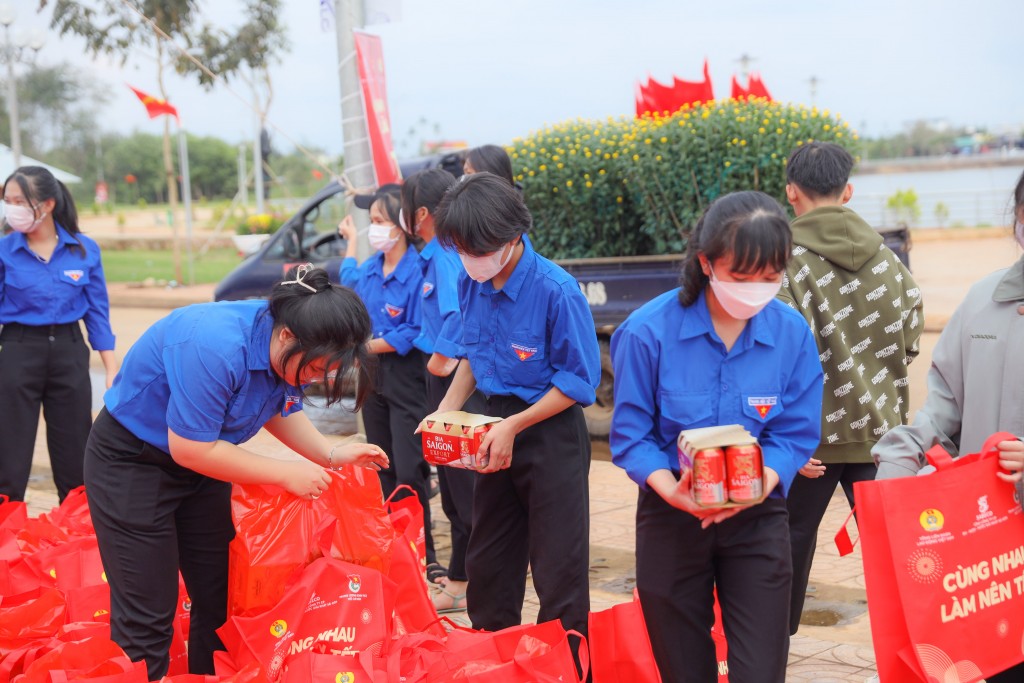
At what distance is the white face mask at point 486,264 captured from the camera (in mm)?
3146

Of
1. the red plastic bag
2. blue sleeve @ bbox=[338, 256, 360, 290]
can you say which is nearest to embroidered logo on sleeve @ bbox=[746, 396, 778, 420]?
the red plastic bag

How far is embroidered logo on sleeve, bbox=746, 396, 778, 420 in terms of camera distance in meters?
2.61

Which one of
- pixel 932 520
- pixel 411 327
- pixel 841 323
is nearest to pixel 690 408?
pixel 932 520

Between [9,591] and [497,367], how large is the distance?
207 centimetres

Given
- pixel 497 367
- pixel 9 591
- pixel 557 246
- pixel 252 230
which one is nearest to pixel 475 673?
pixel 497 367

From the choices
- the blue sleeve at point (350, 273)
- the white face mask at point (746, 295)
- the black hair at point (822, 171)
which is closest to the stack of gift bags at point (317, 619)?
the white face mask at point (746, 295)

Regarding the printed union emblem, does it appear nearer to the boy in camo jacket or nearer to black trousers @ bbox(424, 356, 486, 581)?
the boy in camo jacket

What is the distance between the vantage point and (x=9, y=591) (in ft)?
13.0

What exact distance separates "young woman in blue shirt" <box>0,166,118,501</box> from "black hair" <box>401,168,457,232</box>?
5.61 ft

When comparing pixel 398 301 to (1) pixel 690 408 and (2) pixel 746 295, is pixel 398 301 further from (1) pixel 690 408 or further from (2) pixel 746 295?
(2) pixel 746 295

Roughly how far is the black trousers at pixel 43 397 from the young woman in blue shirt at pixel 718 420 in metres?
3.61

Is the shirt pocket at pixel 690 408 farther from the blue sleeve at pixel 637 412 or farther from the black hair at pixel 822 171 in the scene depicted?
the black hair at pixel 822 171

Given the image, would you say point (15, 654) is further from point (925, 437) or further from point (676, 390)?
point (925, 437)

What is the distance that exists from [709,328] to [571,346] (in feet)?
2.18
